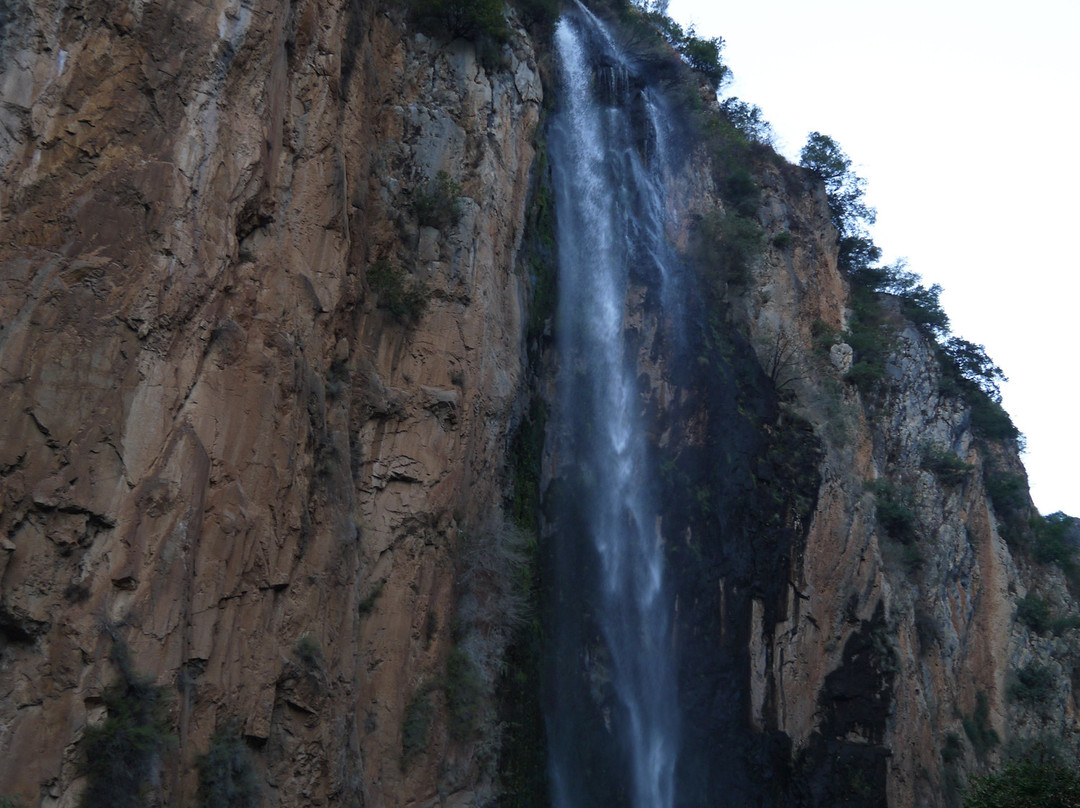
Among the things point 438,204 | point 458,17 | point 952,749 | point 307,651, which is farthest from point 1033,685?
point 458,17

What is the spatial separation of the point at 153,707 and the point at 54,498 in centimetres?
243

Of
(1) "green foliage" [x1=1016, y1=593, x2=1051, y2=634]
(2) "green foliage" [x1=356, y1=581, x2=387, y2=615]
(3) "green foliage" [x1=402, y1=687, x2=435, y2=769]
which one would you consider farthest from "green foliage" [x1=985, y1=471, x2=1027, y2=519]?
(2) "green foliage" [x1=356, y1=581, x2=387, y2=615]

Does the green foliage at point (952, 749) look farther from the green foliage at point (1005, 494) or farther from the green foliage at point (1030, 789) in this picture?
the green foliage at point (1030, 789)

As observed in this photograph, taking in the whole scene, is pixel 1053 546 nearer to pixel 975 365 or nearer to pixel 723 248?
pixel 975 365

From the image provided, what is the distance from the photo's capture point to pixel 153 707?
9133 millimetres

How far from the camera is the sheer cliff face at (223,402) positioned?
29.6 feet

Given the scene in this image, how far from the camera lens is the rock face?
9.29 m

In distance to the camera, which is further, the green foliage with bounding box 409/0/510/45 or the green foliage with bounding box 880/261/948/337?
the green foliage with bounding box 880/261/948/337

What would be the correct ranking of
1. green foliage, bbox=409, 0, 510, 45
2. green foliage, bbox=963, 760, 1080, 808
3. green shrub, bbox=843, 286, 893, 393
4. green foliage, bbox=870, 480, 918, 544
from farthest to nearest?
green shrub, bbox=843, 286, 893, 393
green foliage, bbox=870, 480, 918, 544
green foliage, bbox=409, 0, 510, 45
green foliage, bbox=963, 760, 1080, 808

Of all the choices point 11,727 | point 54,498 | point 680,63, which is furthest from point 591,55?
point 11,727

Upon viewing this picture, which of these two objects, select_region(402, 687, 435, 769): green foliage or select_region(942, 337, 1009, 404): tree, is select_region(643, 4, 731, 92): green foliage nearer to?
select_region(942, 337, 1009, 404): tree

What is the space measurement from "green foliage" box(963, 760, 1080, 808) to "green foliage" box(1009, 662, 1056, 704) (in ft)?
45.9

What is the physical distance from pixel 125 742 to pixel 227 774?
167 cm

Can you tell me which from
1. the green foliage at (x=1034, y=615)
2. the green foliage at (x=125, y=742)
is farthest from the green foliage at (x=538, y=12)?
the green foliage at (x=1034, y=615)
